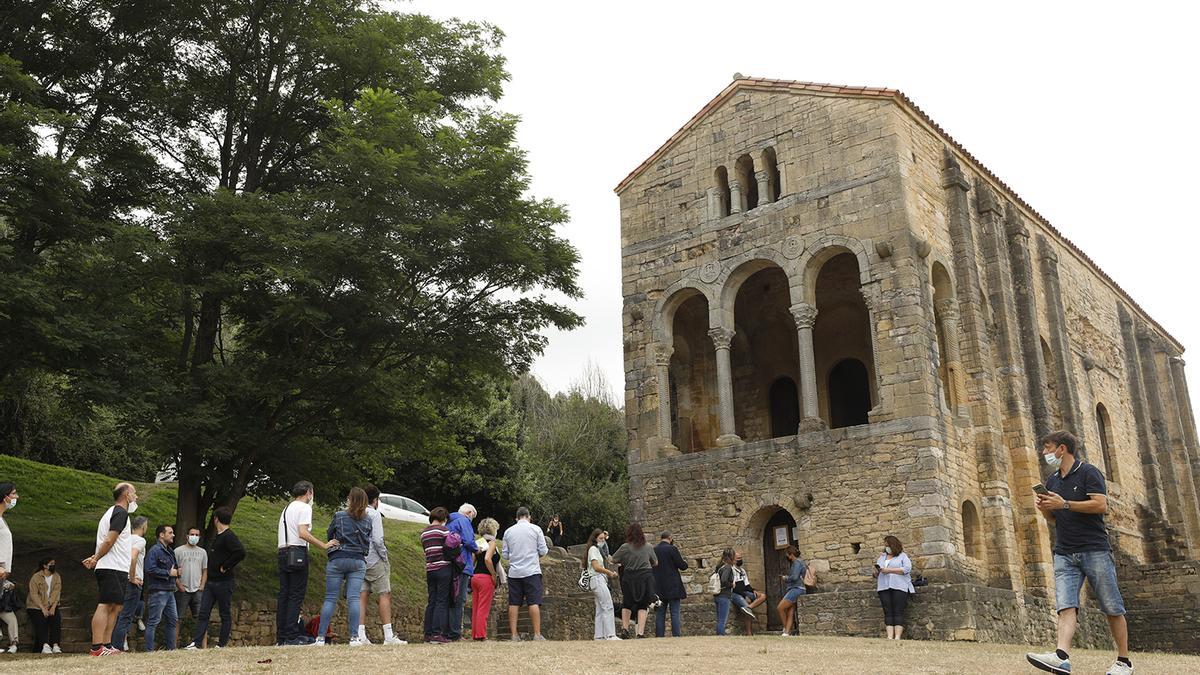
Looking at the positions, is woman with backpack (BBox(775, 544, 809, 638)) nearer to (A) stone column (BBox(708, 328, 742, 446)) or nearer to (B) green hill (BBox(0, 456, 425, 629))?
(A) stone column (BBox(708, 328, 742, 446))

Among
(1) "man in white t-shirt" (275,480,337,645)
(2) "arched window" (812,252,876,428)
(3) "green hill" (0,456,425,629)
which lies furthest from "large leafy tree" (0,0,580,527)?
(2) "arched window" (812,252,876,428)

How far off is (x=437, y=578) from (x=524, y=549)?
4.22ft

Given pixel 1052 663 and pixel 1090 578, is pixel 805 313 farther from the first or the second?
pixel 1052 663

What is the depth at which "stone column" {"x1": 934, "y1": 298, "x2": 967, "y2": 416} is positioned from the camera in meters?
21.4

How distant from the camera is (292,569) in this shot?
11.5 meters

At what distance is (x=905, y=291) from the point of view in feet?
67.2

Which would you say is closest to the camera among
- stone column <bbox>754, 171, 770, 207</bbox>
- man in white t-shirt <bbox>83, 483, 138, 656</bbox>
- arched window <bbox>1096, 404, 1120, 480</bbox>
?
man in white t-shirt <bbox>83, 483, 138, 656</bbox>

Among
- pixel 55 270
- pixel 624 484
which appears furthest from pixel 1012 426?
pixel 624 484

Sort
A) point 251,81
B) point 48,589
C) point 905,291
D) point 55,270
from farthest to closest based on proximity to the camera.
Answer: point 905,291 < point 251,81 < point 55,270 < point 48,589

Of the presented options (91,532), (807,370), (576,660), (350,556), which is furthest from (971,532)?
(91,532)

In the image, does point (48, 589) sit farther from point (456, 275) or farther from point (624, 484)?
point (624, 484)

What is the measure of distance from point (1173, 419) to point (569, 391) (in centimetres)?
2889

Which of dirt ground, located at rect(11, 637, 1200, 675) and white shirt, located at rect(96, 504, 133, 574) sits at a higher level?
white shirt, located at rect(96, 504, 133, 574)

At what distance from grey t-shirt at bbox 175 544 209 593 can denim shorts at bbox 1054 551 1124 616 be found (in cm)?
991
